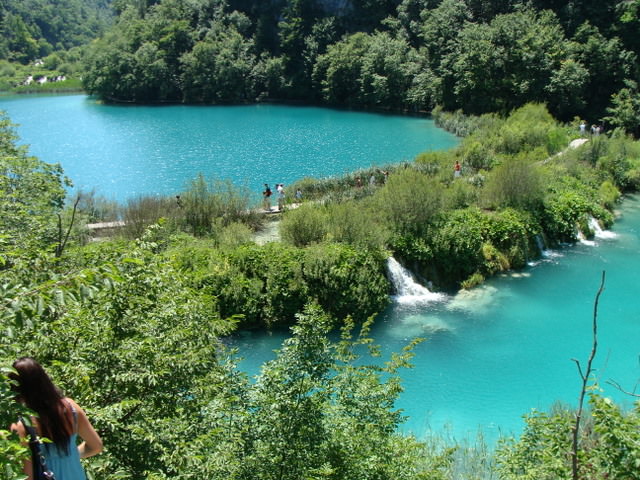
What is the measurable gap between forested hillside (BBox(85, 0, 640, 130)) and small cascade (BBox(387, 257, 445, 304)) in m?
25.4

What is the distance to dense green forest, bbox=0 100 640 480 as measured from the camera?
496 cm

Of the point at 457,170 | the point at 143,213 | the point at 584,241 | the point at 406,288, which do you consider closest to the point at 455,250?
the point at 406,288

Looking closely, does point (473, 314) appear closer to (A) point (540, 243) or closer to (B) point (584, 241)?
(A) point (540, 243)

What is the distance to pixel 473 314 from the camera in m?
16.1

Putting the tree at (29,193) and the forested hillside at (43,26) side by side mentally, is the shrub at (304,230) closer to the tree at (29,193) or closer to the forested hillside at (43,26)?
the tree at (29,193)

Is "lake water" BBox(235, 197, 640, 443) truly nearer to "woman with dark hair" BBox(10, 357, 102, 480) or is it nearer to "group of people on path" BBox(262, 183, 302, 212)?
"group of people on path" BBox(262, 183, 302, 212)

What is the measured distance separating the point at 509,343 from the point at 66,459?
43.2 feet

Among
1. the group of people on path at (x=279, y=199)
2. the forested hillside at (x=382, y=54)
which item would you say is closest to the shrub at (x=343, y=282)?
the group of people on path at (x=279, y=199)

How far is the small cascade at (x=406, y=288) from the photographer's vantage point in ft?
55.5

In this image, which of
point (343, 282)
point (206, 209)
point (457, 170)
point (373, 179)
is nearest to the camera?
point (343, 282)

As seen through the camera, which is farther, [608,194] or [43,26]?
[43,26]

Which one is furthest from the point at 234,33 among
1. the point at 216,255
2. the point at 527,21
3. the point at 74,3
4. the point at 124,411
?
the point at 74,3

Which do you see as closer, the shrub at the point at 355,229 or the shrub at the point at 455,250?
the shrub at the point at 355,229

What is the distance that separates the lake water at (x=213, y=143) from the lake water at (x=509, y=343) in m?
13.4
